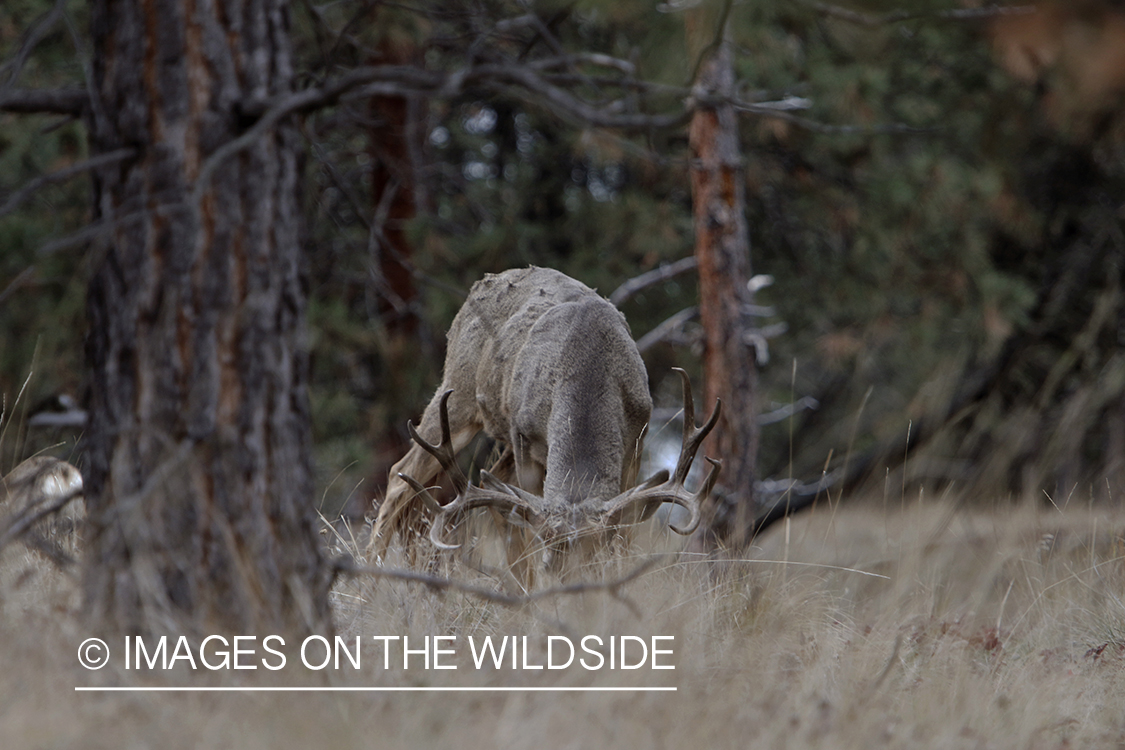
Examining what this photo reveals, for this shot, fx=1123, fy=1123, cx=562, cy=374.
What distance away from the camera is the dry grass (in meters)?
2.63

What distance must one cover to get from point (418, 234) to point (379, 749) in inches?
307

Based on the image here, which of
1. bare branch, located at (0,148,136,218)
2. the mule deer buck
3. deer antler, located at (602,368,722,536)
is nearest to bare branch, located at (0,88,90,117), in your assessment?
bare branch, located at (0,148,136,218)

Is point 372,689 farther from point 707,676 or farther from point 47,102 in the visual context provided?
point 47,102

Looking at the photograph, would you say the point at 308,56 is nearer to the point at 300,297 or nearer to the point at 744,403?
the point at 744,403

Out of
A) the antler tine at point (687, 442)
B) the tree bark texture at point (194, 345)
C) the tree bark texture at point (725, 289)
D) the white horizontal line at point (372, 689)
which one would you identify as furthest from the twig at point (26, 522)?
the tree bark texture at point (725, 289)

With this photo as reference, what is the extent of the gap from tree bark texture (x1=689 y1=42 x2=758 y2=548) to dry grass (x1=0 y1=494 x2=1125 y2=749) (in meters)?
2.28

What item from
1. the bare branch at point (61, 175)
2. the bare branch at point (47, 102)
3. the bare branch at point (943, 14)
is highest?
the bare branch at point (943, 14)

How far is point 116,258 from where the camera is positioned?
304cm

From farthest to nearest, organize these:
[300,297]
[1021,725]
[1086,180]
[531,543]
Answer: [1086,180], [531,543], [1021,725], [300,297]

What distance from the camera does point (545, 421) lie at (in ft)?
21.3

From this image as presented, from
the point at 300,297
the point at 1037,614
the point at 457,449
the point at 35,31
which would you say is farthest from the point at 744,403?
the point at 35,31

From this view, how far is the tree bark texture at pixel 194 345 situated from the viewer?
117 inches

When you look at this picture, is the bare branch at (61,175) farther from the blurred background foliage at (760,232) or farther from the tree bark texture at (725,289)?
the tree bark texture at (725,289)

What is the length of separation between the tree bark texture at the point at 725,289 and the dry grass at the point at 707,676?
2.28 metres
